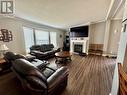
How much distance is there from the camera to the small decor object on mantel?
327 cm

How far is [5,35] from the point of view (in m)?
3.37

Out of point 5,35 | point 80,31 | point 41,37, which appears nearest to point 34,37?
point 41,37

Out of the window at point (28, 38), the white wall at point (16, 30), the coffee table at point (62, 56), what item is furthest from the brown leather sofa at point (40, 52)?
the coffee table at point (62, 56)

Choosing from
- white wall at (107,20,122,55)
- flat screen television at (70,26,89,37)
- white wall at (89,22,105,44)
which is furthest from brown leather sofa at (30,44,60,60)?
white wall at (107,20,122,55)

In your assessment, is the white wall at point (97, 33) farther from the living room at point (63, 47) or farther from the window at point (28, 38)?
the window at point (28, 38)

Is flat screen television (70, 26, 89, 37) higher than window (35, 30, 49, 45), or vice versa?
flat screen television (70, 26, 89, 37)

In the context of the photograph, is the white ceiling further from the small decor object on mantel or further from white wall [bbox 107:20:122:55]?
white wall [bbox 107:20:122:55]

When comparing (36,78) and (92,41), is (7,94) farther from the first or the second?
(92,41)

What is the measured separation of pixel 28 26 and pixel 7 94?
12.2ft

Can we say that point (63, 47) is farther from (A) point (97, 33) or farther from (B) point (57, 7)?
(B) point (57, 7)

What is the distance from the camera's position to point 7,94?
6.08 feet

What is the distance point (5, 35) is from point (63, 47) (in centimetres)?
577

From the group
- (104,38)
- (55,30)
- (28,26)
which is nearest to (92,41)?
(104,38)

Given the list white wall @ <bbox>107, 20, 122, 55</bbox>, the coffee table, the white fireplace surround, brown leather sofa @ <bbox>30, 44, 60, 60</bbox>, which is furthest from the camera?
the white fireplace surround
